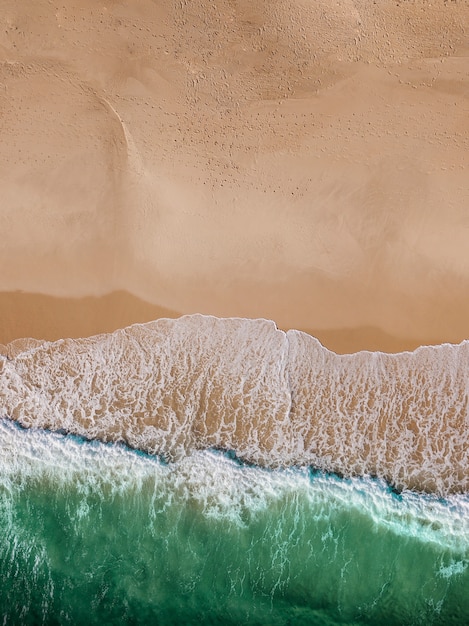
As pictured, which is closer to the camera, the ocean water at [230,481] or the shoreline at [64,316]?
the ocean water at [230,481]

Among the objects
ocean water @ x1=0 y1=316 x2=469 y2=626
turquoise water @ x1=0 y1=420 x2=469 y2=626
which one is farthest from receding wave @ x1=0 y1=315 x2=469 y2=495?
turquoise water @ x1=0 y1=420 x2=469 y2=626

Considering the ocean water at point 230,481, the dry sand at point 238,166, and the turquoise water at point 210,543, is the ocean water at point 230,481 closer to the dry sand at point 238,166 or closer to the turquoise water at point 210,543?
the turquoise water at point 210,543

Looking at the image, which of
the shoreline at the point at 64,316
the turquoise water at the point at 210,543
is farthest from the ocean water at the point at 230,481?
the shoreline at the point at 64,316

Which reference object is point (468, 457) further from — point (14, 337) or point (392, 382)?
point (14, 337)

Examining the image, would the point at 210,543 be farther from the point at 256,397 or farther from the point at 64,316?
the point at 64,316

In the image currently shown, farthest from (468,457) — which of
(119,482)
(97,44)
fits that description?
(97,44)

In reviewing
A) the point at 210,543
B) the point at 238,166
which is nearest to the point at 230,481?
the point at 210,543
